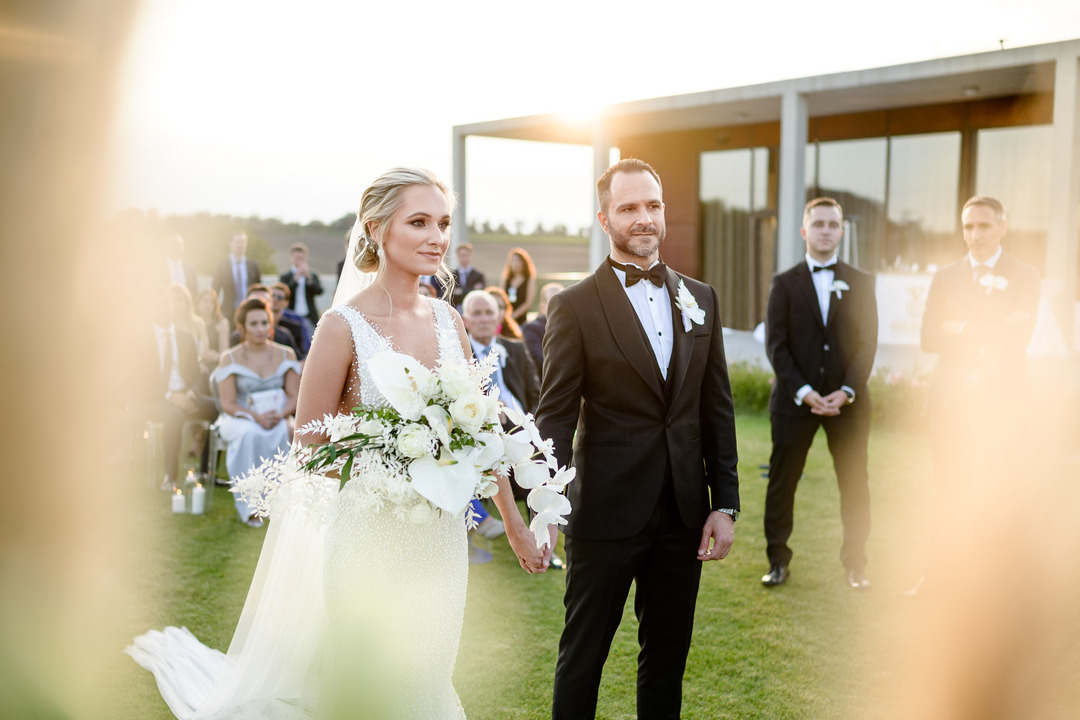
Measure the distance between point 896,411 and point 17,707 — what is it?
13.1m

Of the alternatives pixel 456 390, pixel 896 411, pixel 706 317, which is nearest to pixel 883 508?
pixel 896 411

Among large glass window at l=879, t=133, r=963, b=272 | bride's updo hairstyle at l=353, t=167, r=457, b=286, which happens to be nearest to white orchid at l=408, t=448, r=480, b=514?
bride's updo hairstyle at l=353, t=167, r=457, b=286

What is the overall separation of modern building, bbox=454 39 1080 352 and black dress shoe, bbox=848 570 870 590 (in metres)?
7.65

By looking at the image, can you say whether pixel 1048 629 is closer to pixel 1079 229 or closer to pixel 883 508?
pixel 883 508

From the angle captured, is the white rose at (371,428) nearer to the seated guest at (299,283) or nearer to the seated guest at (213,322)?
the seated guest at (213,322)

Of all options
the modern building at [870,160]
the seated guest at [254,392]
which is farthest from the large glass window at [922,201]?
the seated guest at [254,392]

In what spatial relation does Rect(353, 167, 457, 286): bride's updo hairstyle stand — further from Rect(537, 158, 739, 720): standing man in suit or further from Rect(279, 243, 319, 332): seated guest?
Rect(279, 243, 319, 332): seated guest

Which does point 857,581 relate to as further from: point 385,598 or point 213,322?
point 213,322

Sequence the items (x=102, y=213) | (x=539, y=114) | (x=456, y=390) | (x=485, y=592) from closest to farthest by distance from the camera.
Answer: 1. (x=102, y=213)
2. (x=456, y=390)
3. (x=485, y=592)
4. (x=539, y=114)

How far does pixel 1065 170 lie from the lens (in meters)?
13.9

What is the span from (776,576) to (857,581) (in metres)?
0.52

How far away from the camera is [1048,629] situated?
200 inches

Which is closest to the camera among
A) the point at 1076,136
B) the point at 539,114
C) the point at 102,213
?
the point at 102,213

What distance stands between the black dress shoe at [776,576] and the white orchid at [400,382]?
13.9ft
